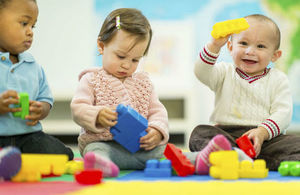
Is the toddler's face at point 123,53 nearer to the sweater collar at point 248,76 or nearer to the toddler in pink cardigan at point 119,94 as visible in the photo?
the toddler in pink cardigan at point 119,94

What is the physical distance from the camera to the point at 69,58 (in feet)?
11.2

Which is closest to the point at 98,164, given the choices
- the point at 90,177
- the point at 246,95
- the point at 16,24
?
the point at 90,177

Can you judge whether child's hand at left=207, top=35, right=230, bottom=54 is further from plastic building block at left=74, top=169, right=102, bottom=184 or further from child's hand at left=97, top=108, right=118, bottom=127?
plastic building block at left=74, top=169, right=102, bottom=184

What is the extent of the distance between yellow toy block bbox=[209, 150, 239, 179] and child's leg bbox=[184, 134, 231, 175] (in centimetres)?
3

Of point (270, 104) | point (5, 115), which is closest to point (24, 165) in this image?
point (5, 115)

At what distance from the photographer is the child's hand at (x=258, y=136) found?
4.53ft

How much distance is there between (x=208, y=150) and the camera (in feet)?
3.78

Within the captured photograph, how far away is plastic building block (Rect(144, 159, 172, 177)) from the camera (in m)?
1.13

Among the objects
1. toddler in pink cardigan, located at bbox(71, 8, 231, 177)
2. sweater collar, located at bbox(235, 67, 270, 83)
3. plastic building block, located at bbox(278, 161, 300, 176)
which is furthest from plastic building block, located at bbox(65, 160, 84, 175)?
sweater collar, located at bbox(235, 67, 270, 83)

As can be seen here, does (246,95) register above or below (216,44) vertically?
below

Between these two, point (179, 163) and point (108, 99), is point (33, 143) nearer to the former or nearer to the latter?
point (108, 99)

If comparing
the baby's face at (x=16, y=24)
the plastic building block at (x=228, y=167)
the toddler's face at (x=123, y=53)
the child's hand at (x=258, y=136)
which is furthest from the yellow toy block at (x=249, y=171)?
the baby's face at (x=16, y=24)

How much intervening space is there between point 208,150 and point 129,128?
9.9 inches

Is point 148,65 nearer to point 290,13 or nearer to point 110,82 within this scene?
point 290,13
